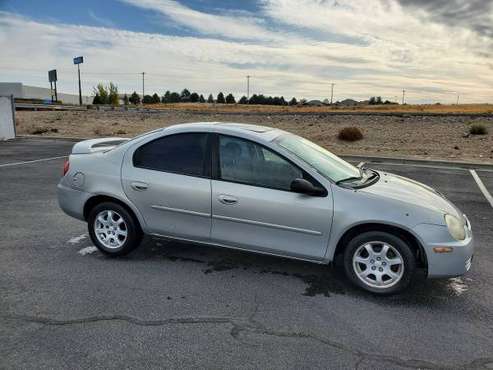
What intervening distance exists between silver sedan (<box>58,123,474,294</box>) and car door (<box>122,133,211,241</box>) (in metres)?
0.01

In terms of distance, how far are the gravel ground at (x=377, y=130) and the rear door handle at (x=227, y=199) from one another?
38.7 ft

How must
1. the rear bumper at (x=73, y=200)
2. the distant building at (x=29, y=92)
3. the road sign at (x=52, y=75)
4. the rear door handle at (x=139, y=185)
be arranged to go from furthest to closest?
the distant building at (x=29, y=92) → the road sign at (x=52, y=75) → the rear bumper at (x=73, y=200) → the rear door handle at (x=139, y=185)

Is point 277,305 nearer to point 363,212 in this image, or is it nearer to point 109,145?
point 363,212

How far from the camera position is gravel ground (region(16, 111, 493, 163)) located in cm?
1708

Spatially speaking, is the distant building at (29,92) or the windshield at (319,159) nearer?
the windshield at (319,159)

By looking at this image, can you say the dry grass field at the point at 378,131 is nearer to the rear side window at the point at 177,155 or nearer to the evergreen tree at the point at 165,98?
the rear side window at the point at 177,155

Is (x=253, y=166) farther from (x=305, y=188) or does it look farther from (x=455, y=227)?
(x=455, y=227)

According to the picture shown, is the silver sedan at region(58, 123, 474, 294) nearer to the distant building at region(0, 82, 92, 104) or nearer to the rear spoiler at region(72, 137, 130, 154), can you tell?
the rear spoiler at region(72, 137, 130, 154)

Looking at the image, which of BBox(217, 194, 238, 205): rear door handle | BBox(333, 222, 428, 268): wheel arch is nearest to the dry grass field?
BBox(333, 222, 428, 268): wheel arch

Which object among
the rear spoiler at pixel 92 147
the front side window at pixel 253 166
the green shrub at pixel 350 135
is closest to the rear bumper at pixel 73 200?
the rear spoiler at pixel 92 147

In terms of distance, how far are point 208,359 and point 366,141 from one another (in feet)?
64.3

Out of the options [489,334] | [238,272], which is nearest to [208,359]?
[238,272]

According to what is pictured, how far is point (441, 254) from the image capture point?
3.74 m

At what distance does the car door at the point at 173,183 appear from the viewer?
433 centimetres
